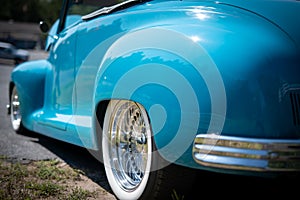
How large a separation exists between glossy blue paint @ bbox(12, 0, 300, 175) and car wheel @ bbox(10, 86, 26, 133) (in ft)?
8.39

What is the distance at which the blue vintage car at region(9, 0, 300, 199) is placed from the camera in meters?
2.00

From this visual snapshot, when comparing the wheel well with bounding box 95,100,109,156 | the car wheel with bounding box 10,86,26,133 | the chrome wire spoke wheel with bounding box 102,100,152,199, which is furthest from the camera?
the car wheel with bounding box 10,86,26,133

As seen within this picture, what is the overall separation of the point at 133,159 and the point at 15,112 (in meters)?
3.07

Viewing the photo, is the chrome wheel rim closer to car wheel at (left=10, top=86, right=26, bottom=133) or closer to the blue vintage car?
the blue vintage car

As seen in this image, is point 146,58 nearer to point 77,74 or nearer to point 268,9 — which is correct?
point 268,9

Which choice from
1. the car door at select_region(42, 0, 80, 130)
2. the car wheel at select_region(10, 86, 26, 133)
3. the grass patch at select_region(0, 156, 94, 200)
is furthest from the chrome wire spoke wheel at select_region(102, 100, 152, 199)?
the car wheel at select_region(10, 86, 26, 133)

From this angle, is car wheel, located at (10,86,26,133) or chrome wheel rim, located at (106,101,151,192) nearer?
chrome wheel rim, located at (106,101,151,192)

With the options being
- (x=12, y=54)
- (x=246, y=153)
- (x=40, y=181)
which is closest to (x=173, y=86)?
(x=246, y=153)

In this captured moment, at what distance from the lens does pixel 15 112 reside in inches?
207

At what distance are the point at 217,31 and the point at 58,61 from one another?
223cm

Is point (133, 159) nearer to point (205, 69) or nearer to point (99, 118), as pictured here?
point (99, 118)

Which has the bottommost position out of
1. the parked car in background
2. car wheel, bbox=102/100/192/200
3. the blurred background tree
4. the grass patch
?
the grass patch

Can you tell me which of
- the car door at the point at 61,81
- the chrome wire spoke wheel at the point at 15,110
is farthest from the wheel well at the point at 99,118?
the chrome wire spoke wheel at the point at 15,110

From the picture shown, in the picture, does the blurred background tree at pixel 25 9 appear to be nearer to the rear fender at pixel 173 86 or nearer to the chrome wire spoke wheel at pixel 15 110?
the chrome wire spoke wheel at pixel 15 110
